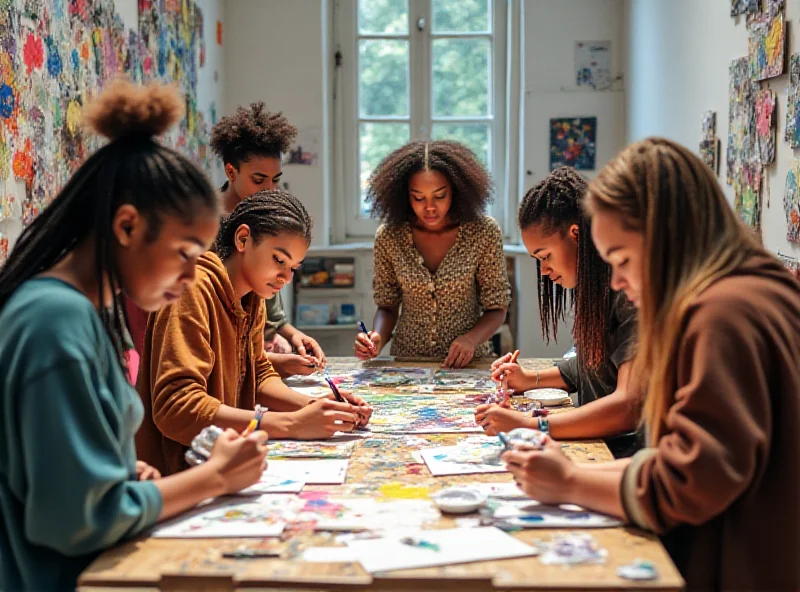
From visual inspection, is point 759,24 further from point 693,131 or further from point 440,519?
point 440,519

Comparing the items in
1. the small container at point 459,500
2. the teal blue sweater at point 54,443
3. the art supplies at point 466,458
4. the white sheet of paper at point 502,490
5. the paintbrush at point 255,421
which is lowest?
the art supplies at point 466,458

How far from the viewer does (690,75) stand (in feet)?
12.2

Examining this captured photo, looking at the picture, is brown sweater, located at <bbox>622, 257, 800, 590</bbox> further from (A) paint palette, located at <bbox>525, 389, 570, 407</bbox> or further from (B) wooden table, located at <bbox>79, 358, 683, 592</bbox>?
(A) paint palette, located at <bbox>525, 389, 570, 407</bbox>

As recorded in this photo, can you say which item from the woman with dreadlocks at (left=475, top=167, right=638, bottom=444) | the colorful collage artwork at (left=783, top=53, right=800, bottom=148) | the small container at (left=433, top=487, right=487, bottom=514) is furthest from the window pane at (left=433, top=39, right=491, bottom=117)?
the small container at (left=433, top=487, right=487, bottom=514)

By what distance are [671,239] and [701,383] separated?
24cm

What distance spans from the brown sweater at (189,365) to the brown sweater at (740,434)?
96 cm

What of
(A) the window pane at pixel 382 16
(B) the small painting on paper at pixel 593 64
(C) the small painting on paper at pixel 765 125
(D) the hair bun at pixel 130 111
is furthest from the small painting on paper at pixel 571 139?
(D) the hair bun at pixel 130 111

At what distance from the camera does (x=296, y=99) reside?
4887 millimetres

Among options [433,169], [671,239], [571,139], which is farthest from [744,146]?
[571,139]

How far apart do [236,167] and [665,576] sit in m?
2.43

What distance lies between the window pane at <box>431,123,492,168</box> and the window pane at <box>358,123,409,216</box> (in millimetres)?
202

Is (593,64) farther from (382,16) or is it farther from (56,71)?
(56,71)

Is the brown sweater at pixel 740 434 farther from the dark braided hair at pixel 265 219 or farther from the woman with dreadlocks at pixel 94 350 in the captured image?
the dark braided hair at pixel 265 219

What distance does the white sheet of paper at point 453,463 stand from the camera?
1.74 m
